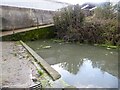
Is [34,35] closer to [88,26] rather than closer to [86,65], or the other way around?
[88,26]

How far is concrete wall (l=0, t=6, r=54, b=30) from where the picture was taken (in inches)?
626

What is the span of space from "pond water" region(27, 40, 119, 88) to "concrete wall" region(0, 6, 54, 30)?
5.23 metres

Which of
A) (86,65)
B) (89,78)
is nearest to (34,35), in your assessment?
(86,65)

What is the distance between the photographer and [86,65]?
8.42m

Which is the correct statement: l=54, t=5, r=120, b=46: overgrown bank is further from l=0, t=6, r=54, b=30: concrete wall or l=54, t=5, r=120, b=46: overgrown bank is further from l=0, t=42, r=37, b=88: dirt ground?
l=0, t=42, r=37, b=88: dirt ground

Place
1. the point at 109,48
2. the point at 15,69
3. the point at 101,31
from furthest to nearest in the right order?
the point at 101,31
the point at 109,48
the point at 15,69

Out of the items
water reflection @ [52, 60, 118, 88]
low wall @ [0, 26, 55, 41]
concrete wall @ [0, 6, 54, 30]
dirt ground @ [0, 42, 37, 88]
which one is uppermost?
concrete wall @ [0, 6, 54, 30]

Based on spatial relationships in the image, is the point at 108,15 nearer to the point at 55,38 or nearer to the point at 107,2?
the point at 107,2

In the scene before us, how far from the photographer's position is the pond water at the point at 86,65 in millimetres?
6245

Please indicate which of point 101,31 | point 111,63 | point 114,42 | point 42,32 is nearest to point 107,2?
point 101,31

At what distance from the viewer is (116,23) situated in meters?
12.3

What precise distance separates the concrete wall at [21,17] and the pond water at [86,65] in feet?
17.1

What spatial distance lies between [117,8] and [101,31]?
1.78 metres

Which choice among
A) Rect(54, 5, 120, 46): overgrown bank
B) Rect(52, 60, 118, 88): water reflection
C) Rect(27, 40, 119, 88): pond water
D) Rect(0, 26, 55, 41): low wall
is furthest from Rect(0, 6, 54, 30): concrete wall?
Rect(52, 60, 118, 88): water reflection
